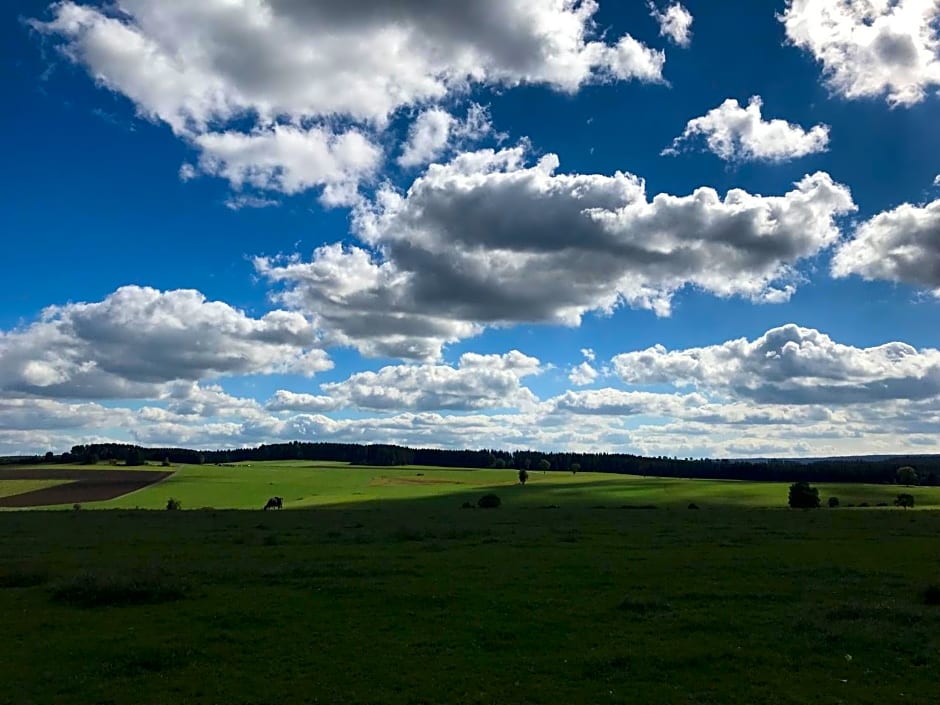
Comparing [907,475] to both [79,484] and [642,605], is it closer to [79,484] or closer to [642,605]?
[642,605]

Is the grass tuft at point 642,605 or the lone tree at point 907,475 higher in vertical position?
the grass tuft at point 642,605

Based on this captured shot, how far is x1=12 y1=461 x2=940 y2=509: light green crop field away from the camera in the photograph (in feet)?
354

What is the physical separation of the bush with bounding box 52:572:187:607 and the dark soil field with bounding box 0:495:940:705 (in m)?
0.10

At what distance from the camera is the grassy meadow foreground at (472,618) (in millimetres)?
16438

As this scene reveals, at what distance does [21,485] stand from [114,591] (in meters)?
129

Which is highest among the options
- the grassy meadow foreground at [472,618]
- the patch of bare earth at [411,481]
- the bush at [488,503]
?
the grassy meadow foreground at [472,618]

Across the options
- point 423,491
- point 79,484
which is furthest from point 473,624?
point 79,484

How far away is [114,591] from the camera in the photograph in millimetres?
26469

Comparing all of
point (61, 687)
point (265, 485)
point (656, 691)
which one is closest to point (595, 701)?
point (656, 691)

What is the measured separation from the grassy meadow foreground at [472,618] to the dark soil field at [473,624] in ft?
0.29

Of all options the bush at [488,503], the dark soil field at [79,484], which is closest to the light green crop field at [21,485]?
the dark soil field at [79,484]

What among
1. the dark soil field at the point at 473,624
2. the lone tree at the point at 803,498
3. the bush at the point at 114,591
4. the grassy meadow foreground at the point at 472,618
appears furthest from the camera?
the lone tree at the point at 803,498

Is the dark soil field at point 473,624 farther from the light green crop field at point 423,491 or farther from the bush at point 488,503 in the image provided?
the light green crop field at point 423,491

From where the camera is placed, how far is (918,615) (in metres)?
22.6
